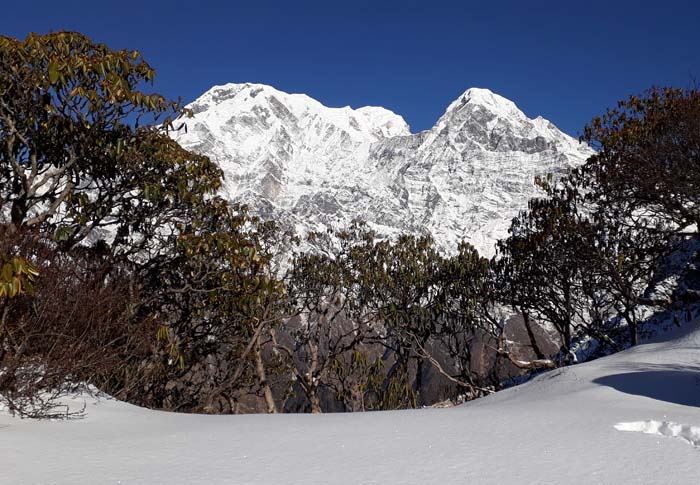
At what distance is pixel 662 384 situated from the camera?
7457mm

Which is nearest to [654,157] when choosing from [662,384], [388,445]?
[662,384]

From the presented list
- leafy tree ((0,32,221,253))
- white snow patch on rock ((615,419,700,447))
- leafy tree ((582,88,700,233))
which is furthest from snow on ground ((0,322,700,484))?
leafy tree ((582,88,700,233))

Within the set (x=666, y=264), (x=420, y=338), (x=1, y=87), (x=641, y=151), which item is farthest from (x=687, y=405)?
(x=420, y=338)

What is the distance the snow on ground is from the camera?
422 centimetres

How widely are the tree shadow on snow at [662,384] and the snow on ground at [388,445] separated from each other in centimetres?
3

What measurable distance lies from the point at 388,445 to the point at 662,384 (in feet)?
14.4

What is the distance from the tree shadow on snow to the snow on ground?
0.11 feet

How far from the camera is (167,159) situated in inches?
448

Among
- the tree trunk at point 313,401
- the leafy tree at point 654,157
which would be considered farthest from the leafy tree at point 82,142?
the leafy tree at point 654,157

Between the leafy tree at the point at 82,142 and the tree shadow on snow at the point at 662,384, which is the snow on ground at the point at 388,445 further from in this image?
the leafy tree at the point at 82,142

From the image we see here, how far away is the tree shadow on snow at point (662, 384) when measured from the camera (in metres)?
6.91

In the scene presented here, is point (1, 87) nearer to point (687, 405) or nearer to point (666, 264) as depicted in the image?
point (687, 405)

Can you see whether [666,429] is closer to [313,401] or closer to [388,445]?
[388,445]

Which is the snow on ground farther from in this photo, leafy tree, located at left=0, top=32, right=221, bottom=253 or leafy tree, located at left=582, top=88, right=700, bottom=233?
leafy tree, located at left=582, top=88, right=700, bottom=233
